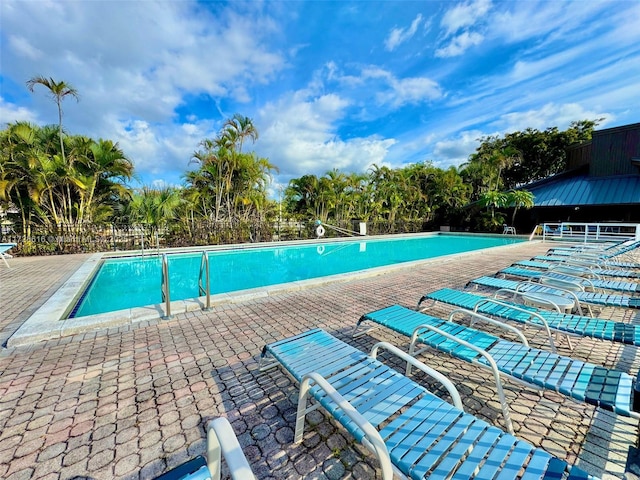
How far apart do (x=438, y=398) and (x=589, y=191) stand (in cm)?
2576

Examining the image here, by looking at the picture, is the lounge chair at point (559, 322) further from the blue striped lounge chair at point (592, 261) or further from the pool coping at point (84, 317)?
the blue striped lounge chair at point (592, 261)

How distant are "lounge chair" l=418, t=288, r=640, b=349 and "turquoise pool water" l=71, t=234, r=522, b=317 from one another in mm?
5700

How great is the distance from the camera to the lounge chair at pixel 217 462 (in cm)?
94

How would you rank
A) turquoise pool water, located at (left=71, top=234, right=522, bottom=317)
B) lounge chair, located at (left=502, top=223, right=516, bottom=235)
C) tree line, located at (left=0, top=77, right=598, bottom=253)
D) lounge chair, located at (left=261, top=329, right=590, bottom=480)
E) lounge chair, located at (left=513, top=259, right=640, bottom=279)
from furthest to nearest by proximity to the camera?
lounge chair, located at (left=502, top=223, right=516, bottom=235)
tree line, located at (left=0, top=77, right=598, bottom=253)
turquoise pool water, located at (left=71, top=234, right=522, bottom=317)
lounge chair, located at (left=513, top=259, right=640, bottom=279)
lounge chair, located at (left=261, top=329, right=590, bottom=480)

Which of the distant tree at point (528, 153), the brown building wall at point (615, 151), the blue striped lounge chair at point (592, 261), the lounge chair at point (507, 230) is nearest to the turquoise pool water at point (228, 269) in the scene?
the blue striped lounge chair at point (592, 261)

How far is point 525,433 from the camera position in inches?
77.5

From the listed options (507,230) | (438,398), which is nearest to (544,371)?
(438,398)

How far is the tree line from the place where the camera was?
32.7ft

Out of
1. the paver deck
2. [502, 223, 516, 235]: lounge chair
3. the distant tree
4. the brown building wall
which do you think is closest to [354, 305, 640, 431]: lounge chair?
the paver deck

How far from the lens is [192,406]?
88.3 inches

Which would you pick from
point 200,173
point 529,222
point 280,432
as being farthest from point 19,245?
point 529,222

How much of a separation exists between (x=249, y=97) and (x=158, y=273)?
11.3 metres

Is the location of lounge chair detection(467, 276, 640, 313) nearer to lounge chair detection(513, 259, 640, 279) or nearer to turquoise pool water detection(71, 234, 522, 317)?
lounge chair detection(513, 259, 640, 279)

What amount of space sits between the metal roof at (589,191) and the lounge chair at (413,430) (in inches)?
936
